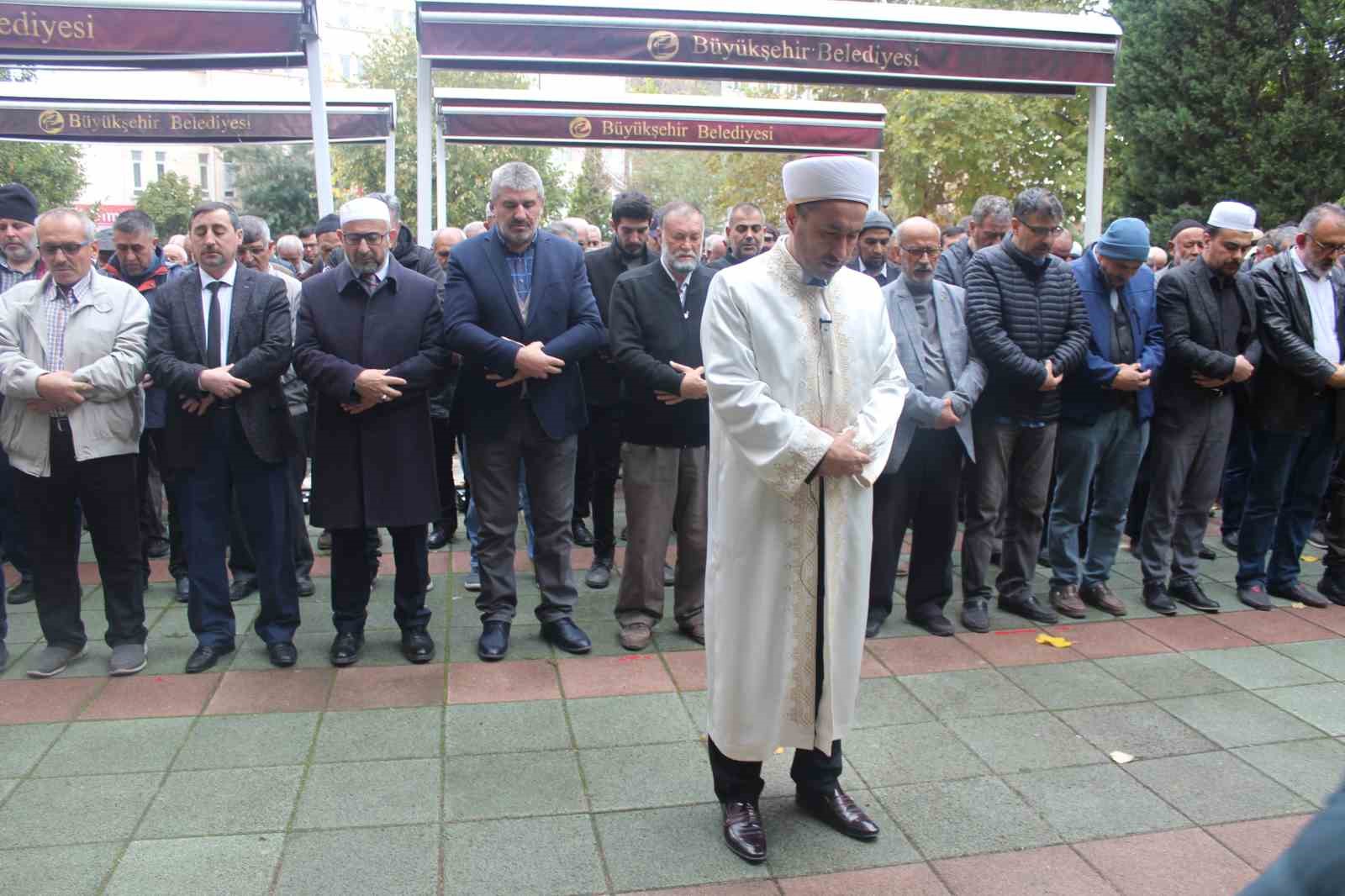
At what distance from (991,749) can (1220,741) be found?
1003 millimetres

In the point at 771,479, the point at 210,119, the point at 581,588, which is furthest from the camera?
the point at 210,119

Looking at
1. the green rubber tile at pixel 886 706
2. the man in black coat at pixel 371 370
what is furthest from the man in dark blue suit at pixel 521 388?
the green rubber tile at pixel 886 706

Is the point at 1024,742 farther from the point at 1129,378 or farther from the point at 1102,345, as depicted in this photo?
the point at 1102,345

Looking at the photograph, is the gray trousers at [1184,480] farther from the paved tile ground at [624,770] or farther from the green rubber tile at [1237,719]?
the green rubber tile at [1237,719]

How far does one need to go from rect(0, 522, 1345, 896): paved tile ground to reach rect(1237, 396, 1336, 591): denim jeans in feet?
2.36

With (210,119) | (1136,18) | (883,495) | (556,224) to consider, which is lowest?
(883,495)

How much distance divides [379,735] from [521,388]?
1807 mm

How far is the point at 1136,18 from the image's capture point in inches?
667

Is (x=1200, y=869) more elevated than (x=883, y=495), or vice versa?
(x=883, y=495)

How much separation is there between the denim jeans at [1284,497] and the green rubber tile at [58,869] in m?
6.15

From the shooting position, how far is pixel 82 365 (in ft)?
16.7

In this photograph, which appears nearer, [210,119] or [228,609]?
[228,609]

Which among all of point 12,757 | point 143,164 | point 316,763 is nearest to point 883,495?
point 316,763

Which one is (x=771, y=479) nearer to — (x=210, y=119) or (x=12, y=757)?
(x=12, y=757)
